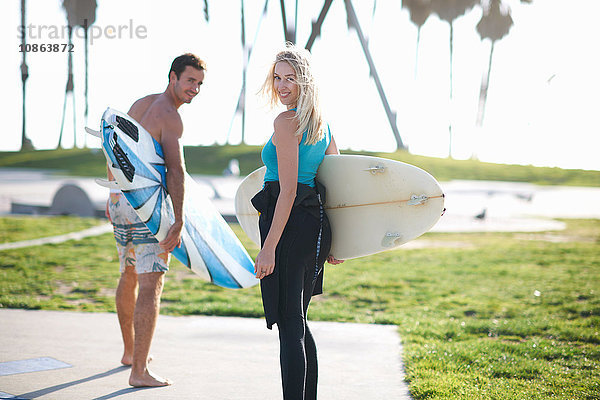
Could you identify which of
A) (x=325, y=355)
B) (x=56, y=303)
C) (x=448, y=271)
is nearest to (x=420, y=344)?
(x=325, y=355)

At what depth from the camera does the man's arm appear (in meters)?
3.21

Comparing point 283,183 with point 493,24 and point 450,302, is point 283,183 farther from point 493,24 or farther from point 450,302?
point 493,24

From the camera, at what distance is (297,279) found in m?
2.39

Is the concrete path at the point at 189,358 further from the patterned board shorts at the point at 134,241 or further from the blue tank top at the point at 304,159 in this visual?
the blue tank top at the point at 304,159

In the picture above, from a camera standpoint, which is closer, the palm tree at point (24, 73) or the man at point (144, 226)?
the man at point (144, 226)

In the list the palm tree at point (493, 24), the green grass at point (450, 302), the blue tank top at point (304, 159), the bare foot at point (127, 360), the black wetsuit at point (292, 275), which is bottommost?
the green grass at point (450, 302)

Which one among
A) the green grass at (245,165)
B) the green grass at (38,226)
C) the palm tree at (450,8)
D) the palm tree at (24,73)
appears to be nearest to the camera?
the green grass at (38,226)

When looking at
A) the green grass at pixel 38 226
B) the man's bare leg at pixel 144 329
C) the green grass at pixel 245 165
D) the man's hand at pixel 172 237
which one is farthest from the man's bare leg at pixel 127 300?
the green grass at pixel 245 165

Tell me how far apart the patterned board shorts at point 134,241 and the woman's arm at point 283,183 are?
111 cm

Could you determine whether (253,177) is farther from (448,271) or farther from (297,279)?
(448,271)

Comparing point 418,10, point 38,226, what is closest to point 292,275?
point 38,226

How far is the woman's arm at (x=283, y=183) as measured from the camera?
7.63 feet

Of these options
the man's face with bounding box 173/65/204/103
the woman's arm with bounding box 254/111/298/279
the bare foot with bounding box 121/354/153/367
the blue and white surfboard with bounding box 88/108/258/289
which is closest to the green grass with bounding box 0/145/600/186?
the bare foot with bounding box 121/354/153/367

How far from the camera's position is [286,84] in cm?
242
